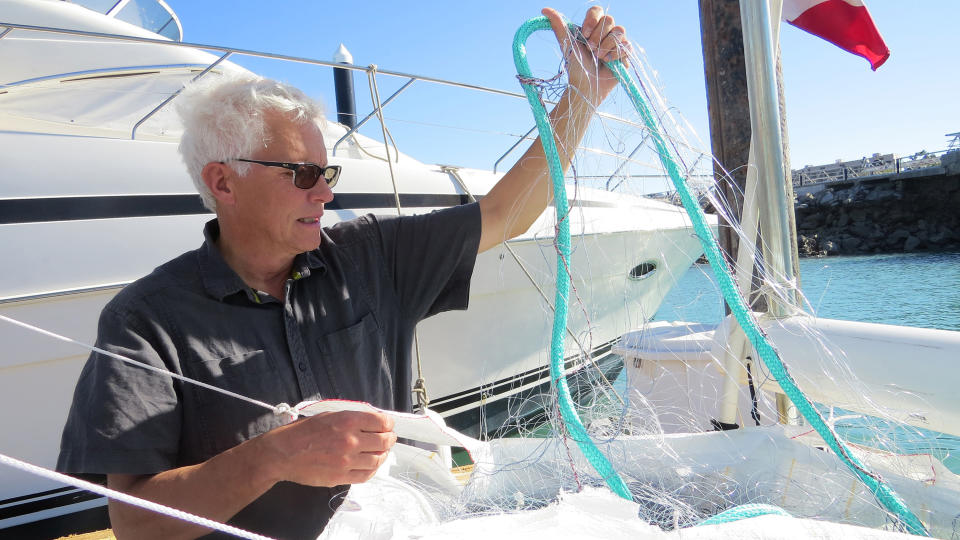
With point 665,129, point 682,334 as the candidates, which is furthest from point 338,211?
point 665,129

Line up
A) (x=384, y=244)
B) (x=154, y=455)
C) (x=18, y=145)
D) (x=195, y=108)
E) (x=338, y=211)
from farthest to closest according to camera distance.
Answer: (x=338, y=211) → (x=18, y=145) → (x=384, y=244) → (x=195, y=108) → (x=154, y=455)

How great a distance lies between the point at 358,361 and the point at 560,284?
2.05 ft

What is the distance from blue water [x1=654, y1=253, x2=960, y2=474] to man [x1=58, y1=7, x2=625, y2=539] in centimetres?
66

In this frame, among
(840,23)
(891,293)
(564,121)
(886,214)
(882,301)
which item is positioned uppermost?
(840,23)

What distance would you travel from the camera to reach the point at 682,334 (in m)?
2.67

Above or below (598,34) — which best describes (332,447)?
below

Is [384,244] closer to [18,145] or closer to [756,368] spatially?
[756,368]

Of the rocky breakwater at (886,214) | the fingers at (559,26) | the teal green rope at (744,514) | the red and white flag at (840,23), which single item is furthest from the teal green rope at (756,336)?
the rocky breakwater at (886,214)

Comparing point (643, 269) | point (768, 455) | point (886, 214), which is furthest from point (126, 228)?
point (886, 214)

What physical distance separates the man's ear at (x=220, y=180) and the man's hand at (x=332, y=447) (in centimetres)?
73

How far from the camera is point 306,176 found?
151 cm

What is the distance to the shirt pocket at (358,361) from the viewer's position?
58.9 inches

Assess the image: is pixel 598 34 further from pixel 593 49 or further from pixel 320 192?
Result: pixel 320 192

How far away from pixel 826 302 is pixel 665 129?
484 inches
